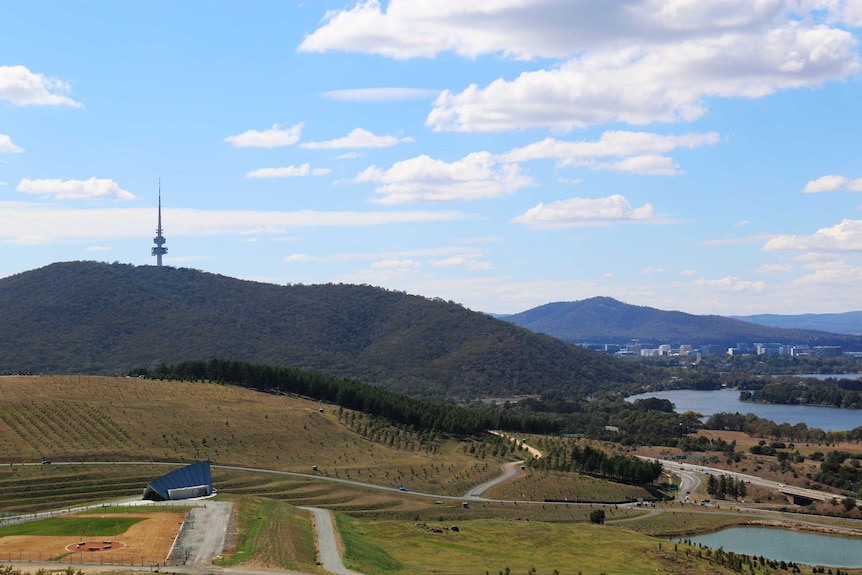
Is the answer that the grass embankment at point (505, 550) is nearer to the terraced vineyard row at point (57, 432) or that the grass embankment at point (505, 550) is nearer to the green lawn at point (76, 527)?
the green lawn at point (76, 527)

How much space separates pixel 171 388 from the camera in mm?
150000

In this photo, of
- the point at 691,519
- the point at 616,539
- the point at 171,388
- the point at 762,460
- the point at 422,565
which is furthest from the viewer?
the point at 762,460

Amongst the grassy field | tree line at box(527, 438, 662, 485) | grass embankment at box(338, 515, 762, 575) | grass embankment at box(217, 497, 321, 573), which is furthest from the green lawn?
tree line at box(527, 438, 662, 485)

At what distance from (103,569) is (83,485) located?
3678cm

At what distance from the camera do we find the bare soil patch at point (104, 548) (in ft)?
194

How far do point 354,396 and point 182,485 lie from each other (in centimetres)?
7748

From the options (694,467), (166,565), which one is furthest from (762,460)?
(166,565)

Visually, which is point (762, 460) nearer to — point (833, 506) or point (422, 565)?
point (833, 506)

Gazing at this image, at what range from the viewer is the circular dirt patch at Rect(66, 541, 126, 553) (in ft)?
201

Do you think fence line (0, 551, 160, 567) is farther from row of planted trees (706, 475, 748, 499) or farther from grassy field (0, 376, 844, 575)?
row of planted trees (706, 475, 748, 499)

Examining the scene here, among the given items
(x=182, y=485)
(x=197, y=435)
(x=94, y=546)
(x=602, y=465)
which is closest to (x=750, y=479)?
(x=602, y=465)

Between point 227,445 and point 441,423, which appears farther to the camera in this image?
point 441,423

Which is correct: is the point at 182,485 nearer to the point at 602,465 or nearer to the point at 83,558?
the point at 83,558

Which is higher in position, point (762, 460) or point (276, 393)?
point (276, 393)
